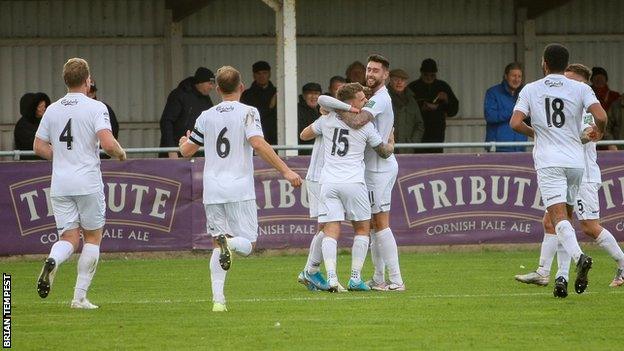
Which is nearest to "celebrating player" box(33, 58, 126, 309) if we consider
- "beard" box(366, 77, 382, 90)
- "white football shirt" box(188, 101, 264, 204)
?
"white football shirt" box(188, 101, 264, 204)

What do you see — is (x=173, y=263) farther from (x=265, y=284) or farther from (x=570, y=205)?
(x=570, y=205)

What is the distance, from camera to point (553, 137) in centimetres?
1354

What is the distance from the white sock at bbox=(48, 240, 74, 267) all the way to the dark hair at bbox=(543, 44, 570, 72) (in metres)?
4.25

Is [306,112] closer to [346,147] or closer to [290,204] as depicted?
[290,204]

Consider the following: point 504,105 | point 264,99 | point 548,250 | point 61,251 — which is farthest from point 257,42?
point 61,251

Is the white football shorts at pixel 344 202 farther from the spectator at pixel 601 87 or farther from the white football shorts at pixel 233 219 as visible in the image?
the spectator at pixel 601 87

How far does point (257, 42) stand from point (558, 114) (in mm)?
13860

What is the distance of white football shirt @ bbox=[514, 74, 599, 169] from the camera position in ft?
44.3

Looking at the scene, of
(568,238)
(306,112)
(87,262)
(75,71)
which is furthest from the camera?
(306,112)

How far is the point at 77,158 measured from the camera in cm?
1278

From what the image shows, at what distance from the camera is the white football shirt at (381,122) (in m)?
14.6

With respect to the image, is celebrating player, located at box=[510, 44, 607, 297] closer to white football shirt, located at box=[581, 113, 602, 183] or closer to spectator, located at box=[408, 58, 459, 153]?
white football shirt, located at box=[581, 113, 602, 183]

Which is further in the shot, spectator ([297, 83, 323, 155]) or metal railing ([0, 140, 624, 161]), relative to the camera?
spectator ([297, 83, 323, 155])

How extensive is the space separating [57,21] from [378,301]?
13.9 meters
